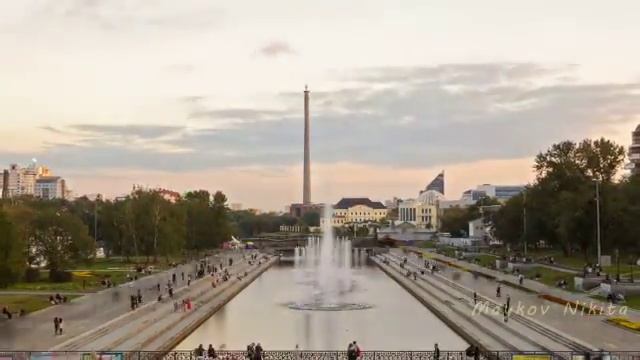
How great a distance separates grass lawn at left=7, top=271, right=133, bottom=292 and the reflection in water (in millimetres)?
10680

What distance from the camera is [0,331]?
33.6m

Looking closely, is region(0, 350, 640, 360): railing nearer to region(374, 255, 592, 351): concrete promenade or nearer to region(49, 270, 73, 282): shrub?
region(374, 255, 592, 351): concrete promenade

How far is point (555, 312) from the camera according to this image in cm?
3878

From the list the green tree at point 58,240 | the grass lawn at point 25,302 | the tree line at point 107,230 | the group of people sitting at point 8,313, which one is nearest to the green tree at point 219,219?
the tree line at point 107,230

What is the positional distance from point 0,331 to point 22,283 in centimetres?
2426

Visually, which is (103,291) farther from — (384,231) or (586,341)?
(384,231)

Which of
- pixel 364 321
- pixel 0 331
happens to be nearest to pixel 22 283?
pixel 0 331

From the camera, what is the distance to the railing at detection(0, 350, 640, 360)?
78.6 feet

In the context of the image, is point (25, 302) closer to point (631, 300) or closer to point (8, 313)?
point (8, 313)

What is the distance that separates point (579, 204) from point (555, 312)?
80.9ft

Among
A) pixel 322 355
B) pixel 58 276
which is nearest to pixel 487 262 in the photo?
pixel 58 276

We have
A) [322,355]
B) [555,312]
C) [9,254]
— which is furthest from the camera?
[9,254]

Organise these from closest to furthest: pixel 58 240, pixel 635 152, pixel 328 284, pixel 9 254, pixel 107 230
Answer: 1. pixel 9 254
2. pixel 58 240
3. pixel 328 284
4. pixel 107 230
5. pixel 635 152

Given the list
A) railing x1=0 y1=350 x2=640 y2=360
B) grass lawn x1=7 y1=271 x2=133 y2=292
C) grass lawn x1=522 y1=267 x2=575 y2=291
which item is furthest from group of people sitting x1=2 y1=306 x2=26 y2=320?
grass lawn x1=522 y1=267 x2=575 y2=291
